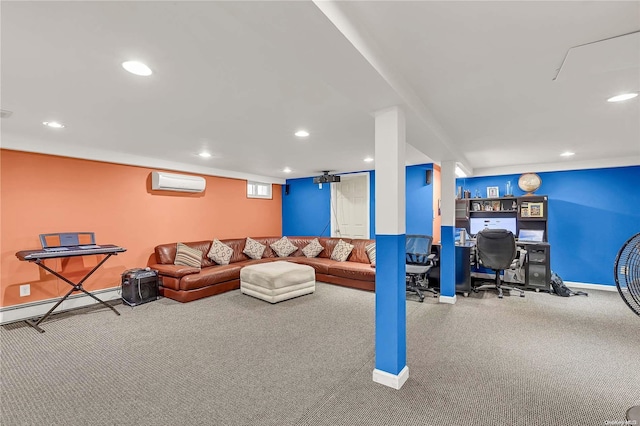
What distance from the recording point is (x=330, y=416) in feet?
5.78

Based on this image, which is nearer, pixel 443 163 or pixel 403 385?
pixel 403 385

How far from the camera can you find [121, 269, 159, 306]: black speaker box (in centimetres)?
396

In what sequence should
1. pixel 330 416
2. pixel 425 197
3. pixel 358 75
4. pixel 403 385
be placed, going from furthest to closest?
1. pixel 425 197
2. pixel 403 385
3. pixel 330 416
4. pixel 358 75

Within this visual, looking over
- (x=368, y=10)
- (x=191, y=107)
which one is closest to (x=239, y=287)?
(x=191, y=107)

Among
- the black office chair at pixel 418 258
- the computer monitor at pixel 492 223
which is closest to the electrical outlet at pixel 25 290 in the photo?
the black office chair at pixel 418 258

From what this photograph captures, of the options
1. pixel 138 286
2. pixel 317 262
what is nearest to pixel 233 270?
pixel 138 286

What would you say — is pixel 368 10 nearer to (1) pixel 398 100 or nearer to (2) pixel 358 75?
(2) pixel 358 75

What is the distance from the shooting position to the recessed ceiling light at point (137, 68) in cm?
177

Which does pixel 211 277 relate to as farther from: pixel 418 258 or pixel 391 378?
pixel 418 258

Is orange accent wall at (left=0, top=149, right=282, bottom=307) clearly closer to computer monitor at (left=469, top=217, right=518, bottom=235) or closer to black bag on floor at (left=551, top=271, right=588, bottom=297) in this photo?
computer monitor at (left=469, top=217, right=518, bottom=235)

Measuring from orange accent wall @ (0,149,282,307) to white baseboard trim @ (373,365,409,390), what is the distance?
13.9 feet

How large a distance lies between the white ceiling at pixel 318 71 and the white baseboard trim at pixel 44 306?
206 centimetres

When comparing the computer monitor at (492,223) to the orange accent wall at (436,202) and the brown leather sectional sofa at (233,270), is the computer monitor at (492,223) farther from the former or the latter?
the brown leather sectional sofa at (233,270)

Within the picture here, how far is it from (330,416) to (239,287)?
3.54 meters
